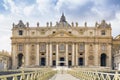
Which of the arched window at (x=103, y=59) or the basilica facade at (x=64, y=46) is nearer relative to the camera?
the basilica facade at (x=64, y=46)

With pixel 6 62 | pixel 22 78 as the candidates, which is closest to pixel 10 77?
pixel 22 78

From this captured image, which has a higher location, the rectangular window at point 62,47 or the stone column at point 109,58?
the rectangular window at point 62,47

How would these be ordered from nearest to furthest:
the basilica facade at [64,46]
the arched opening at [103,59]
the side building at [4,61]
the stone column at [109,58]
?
1. the side building at [4,61]
2. the stone column at [109,58]
3. the basilica facade at [64,46]
4. the arched opening at [103,59]

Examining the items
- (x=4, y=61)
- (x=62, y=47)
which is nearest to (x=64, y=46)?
(x=62, y=47)

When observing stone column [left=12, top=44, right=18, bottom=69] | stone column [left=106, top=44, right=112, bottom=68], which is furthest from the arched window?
stone column [left=12, top=44, right=18, bottom=69]

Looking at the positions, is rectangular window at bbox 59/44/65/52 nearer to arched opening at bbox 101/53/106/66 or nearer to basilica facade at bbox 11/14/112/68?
basilica facade at bbox 11/14/112/68

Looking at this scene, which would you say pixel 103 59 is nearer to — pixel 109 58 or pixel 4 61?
pixel 109 58

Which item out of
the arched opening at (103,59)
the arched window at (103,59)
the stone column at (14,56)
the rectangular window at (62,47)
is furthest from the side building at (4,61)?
the arched opening at (103,59)

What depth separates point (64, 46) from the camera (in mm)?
109625

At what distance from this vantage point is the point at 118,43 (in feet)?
365

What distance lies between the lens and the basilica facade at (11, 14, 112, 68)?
10881cm

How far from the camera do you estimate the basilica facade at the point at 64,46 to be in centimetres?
10881

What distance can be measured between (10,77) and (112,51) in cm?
10069

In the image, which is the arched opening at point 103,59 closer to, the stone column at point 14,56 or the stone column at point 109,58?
the stone column at point 109,58
